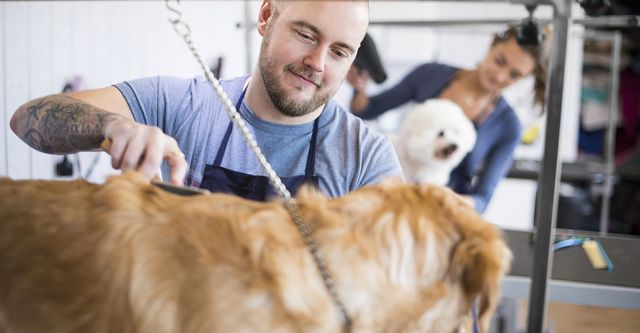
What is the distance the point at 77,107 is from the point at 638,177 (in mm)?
4808

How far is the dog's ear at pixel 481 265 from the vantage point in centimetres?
85

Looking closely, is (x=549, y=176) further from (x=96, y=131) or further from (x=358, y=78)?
(x=358, y=78)

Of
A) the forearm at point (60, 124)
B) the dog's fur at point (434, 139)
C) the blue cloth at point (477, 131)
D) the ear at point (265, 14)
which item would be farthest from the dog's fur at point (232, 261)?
the dog's fur at point (434, 139)

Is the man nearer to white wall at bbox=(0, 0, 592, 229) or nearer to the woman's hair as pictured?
white wall at bbox=(0, 0, 592, 229)

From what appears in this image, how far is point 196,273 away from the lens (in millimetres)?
796

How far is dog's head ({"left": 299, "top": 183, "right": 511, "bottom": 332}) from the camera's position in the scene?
2.78 feet

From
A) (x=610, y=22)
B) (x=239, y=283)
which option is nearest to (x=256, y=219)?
(x=239, y=283)

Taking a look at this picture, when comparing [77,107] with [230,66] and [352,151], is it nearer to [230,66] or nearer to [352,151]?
[352,151]

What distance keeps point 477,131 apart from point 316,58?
254cm

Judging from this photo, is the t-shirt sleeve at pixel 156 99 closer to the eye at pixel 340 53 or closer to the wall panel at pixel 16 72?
the wall panel at pixel 16 72

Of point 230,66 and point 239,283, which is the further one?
point 230,66

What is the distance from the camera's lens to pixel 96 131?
3.57 ft

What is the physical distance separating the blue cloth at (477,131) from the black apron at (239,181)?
6.83 feet

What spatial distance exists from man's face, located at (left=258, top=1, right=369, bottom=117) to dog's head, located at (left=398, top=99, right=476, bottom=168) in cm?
232
